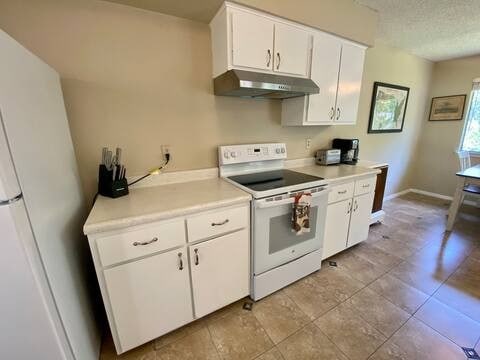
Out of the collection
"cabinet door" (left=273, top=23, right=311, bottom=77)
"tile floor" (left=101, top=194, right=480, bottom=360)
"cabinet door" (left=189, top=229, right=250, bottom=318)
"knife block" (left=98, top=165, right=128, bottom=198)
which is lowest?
"tile floor" (left=101, top=194, right=480, bottom=360)

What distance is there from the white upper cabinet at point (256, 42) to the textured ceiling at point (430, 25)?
83 cm

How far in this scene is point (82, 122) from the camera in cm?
140

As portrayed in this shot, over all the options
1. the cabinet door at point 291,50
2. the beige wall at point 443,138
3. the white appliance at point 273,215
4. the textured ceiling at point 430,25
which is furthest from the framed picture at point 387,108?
the white appliance at point 273,215

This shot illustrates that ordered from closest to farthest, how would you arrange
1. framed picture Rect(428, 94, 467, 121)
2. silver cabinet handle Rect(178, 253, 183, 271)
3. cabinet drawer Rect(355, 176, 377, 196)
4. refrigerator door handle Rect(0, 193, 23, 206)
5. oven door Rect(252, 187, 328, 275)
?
refrigerator door handle Rect(0, 193, 23, 206)
silver cabinet handle Rect(178, 253, 183, 271)
oven door Rect(252, 187, 328, 275)
cabinet drawer Rect(355, 176, 377, 196)
framed picture Rect(428, 94, 467, 121)

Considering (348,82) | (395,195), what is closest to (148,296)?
(348,82)

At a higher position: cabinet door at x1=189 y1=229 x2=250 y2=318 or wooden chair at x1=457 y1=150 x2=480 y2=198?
wooden chair at x1=457 y1=150 x2=480 y2=198

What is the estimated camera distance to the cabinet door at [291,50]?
1.59m

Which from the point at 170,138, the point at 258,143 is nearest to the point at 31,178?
the point at 170,138

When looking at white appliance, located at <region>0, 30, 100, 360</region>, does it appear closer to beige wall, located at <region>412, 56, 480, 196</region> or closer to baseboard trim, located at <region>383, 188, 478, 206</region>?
baseboard trim, located at <region>383, 188, 478, 206</region>

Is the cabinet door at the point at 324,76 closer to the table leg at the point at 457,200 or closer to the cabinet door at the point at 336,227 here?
the cabinet door at the point at 336,227

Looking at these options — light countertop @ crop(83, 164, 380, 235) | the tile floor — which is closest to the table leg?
the tile floor

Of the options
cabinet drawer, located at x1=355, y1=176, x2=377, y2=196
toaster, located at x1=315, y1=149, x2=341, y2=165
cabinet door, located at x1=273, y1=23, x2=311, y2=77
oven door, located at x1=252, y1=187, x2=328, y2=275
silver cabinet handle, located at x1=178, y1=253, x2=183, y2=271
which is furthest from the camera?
toaster, located at x1=315, y1=149, x2=341, y2=165

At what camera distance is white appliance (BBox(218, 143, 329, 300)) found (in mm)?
1503

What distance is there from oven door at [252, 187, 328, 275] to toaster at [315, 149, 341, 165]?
0.75 m
